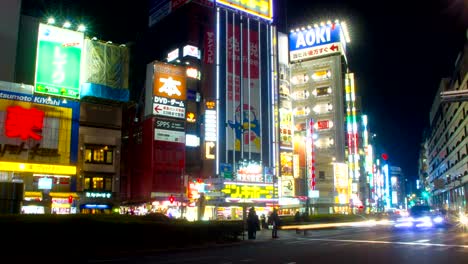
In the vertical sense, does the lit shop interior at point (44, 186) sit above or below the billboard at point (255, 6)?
below

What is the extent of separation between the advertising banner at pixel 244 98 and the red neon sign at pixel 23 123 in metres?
29.9

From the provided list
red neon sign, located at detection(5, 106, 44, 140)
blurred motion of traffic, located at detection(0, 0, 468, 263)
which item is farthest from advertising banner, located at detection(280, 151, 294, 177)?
red neon sign, located at detection(5, 106, 44, 140)

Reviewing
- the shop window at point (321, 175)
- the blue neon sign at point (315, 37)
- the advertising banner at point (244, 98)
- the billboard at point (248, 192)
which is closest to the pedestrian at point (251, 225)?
the billboard at point (248, 192)

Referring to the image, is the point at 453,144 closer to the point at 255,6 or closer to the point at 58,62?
the point at 255,6

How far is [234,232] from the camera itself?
30.0 meters

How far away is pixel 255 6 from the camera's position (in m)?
80.1

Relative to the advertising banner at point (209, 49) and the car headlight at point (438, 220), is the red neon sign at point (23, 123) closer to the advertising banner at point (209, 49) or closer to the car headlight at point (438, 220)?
the advertising banner at point (209, 49)

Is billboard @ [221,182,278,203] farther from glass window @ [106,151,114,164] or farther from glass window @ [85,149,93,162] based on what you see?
glass window @ [85,149,93,162]

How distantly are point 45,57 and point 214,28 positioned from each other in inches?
1167

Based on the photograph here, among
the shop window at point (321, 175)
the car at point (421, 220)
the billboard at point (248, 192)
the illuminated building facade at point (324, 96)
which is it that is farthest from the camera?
the illuminated building facade at point (324, 96)

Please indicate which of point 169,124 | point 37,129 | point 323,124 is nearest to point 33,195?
point 37,129

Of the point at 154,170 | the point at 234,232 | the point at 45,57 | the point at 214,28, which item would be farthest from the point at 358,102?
the point at 234,232

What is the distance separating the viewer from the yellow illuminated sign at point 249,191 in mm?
61781

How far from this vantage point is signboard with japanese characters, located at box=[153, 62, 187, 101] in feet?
212
